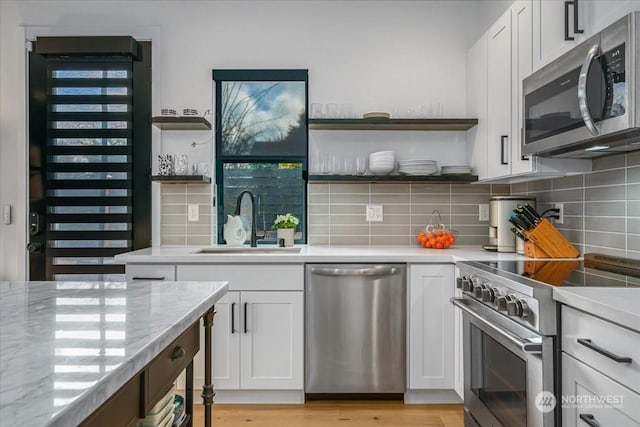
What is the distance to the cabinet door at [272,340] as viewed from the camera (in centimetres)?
262

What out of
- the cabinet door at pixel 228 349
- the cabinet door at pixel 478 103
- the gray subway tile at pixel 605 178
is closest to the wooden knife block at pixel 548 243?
the gray subway tile at pixel 605 178

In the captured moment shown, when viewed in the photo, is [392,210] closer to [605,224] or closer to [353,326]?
[353,326]

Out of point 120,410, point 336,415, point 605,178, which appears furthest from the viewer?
point 336,415

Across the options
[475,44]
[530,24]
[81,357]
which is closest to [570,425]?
[81,357]

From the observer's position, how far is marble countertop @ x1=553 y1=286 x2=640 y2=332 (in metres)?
1.12

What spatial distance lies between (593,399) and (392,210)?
2.08 metres

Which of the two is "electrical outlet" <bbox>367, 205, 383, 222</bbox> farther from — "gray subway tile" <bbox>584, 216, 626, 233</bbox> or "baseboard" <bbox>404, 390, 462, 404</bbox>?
"gray subway tile" <bbox>584, 216, 626, 233</bbox>

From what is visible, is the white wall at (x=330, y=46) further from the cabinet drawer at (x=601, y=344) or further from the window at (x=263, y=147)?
the cabinet drawer at (x=601, y=344)

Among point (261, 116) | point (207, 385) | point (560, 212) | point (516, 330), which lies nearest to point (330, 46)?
point (261, 116)

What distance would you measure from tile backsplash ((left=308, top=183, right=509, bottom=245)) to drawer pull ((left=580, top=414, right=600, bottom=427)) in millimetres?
1982

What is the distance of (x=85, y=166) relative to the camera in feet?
10.5

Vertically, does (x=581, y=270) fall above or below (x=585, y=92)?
below

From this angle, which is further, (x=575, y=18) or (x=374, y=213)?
(x=374, y=213)

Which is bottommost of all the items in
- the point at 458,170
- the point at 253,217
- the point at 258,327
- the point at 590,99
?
the point at 258,327
